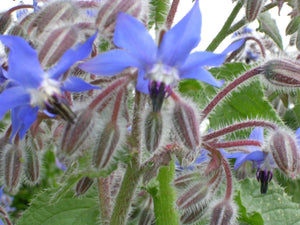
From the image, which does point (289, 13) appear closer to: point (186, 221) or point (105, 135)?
point (186, 221)

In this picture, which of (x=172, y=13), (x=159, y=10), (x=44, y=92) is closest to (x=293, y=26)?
(x=159, y=10)

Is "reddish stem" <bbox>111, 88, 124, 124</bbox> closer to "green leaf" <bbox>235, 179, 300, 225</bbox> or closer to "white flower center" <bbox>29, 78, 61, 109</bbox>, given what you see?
"white flower center" <bbox>29, 78, 61, 109</bbox>

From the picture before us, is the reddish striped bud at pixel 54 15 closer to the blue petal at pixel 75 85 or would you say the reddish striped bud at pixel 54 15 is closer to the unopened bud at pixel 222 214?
the blue petal at pixel 75 85

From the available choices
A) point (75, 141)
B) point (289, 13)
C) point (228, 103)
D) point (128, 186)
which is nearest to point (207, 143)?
point (128, 186)

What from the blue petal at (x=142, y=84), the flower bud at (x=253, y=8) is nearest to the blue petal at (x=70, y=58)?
the blue petal at (x=142, y=84)

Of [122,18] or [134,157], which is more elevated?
[122,18]
